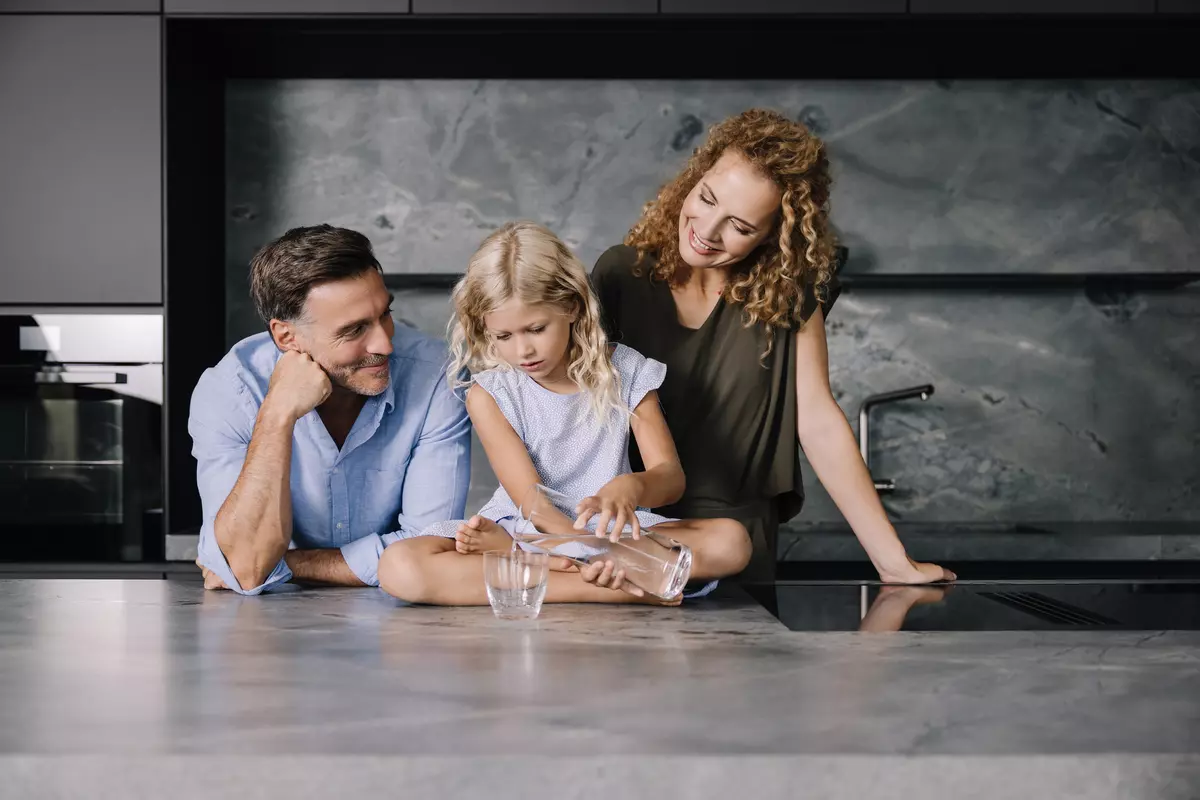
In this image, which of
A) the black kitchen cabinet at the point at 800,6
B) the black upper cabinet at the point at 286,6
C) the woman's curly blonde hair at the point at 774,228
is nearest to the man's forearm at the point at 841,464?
the woman's curly blonde hair at the point at 774,228

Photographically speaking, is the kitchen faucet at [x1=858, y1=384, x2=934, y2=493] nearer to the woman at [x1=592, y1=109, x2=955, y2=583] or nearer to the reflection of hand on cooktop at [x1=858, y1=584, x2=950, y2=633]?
the woman at [x1=592, y1=109, x2=955, y2=583]

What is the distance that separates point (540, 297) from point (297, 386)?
1.11 ft

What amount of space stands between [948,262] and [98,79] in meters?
2.05

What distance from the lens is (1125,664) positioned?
904mm

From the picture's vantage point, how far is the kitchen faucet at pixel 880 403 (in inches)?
110

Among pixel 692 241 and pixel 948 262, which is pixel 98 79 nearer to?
pixel 692 241

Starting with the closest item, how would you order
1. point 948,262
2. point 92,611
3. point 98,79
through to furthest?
point 92,611
point 98,79
point 948,262

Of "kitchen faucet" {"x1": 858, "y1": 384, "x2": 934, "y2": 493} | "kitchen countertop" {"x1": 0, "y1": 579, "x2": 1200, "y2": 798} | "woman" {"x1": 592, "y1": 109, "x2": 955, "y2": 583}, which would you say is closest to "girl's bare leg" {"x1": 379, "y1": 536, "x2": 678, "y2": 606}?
"kitchen countertop" {"x1": 0, "y1": 579, "x2": 1200, "y2": 798}

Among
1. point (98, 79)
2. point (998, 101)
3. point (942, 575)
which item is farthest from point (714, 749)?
point (998, 101)

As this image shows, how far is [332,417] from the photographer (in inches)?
64.1

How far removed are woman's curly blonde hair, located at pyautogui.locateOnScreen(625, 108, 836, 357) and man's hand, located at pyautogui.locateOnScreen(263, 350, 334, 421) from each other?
520mm

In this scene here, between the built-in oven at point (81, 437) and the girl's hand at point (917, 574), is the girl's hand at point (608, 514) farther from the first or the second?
the built-in oven at point (81, 437)

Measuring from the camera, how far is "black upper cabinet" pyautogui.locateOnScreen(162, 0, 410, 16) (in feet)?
8.13

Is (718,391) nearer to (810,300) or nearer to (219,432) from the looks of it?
(810,300)
